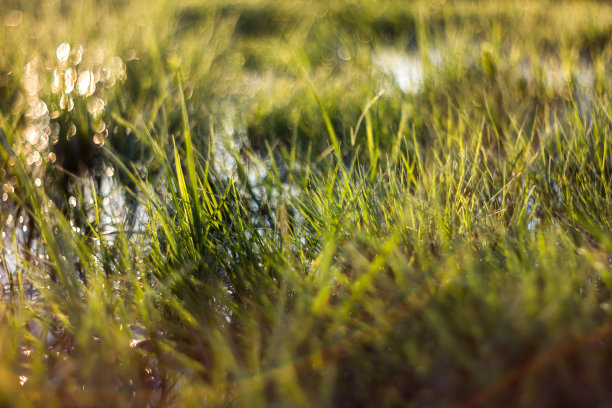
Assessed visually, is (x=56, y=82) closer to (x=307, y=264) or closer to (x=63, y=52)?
(x=63, y=52)

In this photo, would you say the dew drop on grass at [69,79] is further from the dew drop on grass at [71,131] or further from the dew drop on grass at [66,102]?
the dew drop on grass at [71,131]

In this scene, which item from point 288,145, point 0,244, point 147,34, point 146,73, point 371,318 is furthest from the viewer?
point 147,34

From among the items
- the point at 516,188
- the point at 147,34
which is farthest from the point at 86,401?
the point at 147,34

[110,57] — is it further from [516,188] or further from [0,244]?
[516,188]

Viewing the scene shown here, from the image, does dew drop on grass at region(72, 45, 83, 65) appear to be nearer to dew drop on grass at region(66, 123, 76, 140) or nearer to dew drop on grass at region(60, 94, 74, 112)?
dew drop on grass at region(60, 94, 74, 112)

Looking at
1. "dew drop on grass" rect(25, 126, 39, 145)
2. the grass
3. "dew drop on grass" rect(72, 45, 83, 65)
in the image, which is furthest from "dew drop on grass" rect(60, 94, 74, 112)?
"dew drop on grass" rect(72, 45, 83, 65)

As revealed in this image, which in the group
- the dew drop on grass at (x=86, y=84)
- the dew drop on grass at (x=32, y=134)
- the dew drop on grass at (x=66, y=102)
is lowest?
the dew drop on grass at (x=32, y=134)

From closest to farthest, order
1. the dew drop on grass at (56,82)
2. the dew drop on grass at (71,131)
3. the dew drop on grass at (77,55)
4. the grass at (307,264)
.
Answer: the grass at (307,264) < the dew drop on grass at (71,131) < the dew drop on grass at (56,82) < the dew drop on grass at (77,55)

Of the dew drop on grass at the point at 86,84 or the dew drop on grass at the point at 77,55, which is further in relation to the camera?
the dew drop on grass at the point at 77,55

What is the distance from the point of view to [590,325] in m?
0.75

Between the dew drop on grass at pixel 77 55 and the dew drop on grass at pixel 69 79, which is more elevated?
the dew drop on grass at pixel 77 55

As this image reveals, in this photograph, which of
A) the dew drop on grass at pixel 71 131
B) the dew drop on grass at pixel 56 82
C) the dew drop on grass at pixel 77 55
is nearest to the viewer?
the dew drop on grass at pixel 71 131

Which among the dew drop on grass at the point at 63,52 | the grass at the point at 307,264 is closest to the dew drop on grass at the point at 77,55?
the dew drop on grass at the point at 63,52

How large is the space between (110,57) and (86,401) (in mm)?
1978
